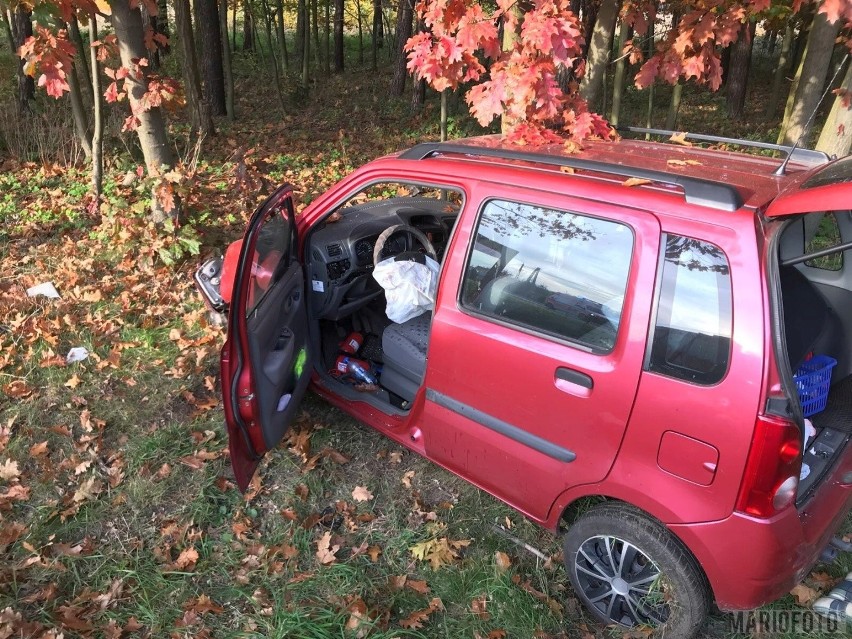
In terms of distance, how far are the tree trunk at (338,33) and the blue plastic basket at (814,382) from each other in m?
16.5

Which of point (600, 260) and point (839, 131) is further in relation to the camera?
point (839, 131)

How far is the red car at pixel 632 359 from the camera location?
6.56ft

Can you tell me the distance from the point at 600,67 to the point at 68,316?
5.53 metres

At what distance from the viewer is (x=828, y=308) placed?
297 cm

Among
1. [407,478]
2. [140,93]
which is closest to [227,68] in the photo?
[140,93]

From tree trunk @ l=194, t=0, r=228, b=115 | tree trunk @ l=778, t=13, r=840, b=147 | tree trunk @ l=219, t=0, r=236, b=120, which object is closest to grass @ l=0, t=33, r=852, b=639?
tree trunk @ l=778, t=13, r=840, b=147

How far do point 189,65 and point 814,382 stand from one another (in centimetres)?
965

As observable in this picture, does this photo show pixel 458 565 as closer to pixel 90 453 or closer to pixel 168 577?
pixel 168 577

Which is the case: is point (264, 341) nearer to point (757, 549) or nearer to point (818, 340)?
point (757, 549)

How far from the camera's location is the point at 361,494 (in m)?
3.37

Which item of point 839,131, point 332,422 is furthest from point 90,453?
point 839,131

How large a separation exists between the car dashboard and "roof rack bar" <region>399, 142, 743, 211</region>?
37.2 inches

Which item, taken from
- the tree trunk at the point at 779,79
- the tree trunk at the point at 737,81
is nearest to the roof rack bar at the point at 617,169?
the tree trunk at the point at 737,81

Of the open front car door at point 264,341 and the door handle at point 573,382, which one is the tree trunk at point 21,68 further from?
the door handle at point 573,382
